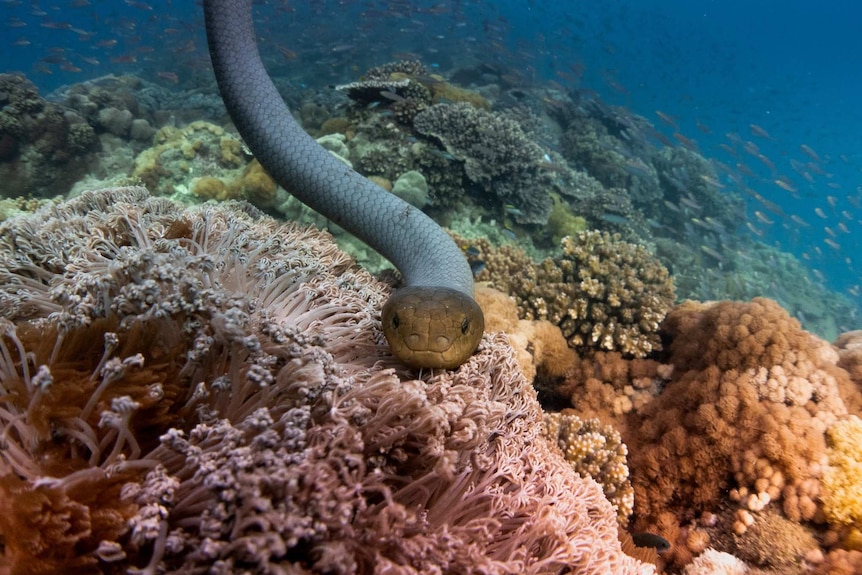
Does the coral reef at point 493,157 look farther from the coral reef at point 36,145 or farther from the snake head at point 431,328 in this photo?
the coral reef at point 36,145

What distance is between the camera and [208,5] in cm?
409

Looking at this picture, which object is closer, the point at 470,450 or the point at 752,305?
the point at 470,450

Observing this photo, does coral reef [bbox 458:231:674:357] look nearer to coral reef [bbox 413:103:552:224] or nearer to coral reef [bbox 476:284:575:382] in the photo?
coral reef [bbox 476:284:575:382]

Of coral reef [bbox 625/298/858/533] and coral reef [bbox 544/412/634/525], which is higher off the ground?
coral reef [bbox 625/298/858/533]

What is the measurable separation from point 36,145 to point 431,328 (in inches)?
454

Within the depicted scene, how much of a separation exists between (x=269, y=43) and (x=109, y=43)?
13316 mm

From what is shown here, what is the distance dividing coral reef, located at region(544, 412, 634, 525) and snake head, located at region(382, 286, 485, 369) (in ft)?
4.39

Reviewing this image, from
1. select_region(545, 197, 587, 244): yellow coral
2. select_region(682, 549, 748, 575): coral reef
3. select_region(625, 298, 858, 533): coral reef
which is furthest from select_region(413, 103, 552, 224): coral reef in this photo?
select_region(682, 549, 748, 575): coral reef

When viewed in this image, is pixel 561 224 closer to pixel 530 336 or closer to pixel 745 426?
pixel 530 336

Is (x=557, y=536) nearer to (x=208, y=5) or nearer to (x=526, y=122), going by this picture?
(x=208, y=5)

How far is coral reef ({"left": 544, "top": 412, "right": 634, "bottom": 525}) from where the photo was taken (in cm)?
311

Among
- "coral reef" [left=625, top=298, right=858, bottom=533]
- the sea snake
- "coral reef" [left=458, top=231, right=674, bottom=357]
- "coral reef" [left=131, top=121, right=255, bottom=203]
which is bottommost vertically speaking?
"coral reef" [left=131, top=121, right=255, bottom=203]

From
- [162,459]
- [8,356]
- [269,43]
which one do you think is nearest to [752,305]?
[162,459]

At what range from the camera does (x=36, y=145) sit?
9242 mm
